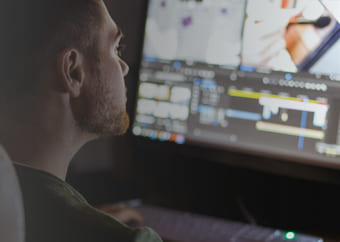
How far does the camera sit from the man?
0.41 m

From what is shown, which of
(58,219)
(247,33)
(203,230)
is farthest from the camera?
(247,33)

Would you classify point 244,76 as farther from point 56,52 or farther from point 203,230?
point 56,52

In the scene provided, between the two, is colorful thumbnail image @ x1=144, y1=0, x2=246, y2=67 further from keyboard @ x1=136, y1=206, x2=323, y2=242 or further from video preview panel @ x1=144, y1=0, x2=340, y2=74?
keyboard @ x1=136, y1=206, x2=323, y2=242

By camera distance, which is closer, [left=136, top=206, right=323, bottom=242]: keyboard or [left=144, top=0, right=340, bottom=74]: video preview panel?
[left=136, top=206, right=323, bottom=242]: keyboard

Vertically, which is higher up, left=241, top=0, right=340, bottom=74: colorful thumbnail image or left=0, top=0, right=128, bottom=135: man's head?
left=241, top=0, right=340, bottom=74: colorful thumbnail image

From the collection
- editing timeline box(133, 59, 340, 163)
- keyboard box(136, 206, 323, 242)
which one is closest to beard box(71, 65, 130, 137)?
keyboard box(136, 206, 323, 242)

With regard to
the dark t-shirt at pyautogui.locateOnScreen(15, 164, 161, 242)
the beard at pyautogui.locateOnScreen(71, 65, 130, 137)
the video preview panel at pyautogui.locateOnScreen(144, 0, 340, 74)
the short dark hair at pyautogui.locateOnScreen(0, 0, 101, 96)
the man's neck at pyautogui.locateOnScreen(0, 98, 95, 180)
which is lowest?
the dark t-shirt at pyautogui.locateOnScreen(15, 164, 161, 242)

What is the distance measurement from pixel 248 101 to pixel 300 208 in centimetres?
23

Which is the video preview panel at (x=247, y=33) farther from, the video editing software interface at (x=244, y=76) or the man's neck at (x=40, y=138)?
the man's neck at (x=40, y=138)

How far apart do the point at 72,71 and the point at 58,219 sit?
0.15m

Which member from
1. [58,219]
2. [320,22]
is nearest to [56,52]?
[58,219]

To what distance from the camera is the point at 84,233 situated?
0.41m

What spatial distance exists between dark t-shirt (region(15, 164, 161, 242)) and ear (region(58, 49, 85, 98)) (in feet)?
0.31

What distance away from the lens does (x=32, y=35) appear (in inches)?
17.2
